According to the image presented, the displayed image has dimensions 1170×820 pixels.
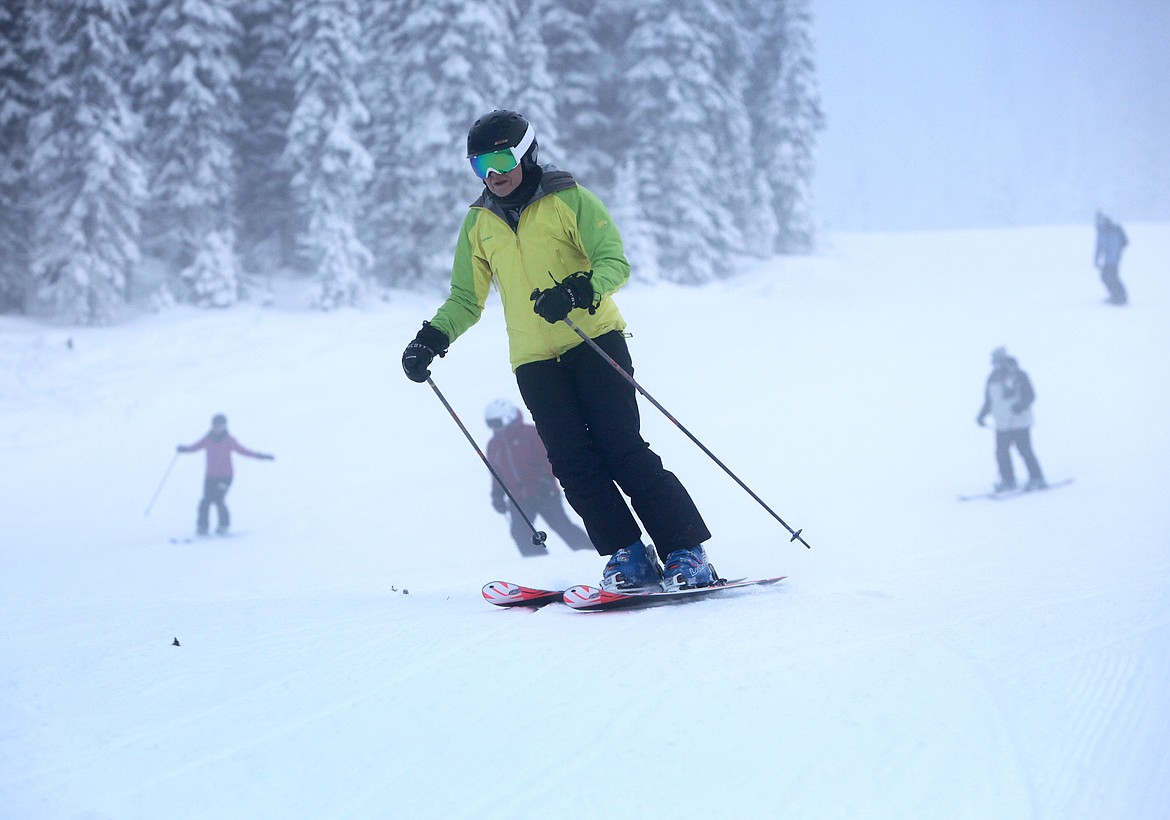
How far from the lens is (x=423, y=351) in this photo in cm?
345

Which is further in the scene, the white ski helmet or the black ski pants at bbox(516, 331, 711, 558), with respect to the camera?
the white ski helmet

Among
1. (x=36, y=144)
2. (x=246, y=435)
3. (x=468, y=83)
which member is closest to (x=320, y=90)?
(x=468, y=83)

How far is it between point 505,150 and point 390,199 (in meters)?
20.3

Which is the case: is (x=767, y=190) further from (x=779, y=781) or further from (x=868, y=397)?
(x=779, y=781)

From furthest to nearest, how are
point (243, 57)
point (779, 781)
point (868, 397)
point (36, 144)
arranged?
point (243, 57), point (36, 144), point (868, 397), point (779, 781)

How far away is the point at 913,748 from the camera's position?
1.81 meters

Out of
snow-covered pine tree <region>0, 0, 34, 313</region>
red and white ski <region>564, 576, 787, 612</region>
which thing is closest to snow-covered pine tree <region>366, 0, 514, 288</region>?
snow-covered pine tree <region>0, 0, 34, 313</region>

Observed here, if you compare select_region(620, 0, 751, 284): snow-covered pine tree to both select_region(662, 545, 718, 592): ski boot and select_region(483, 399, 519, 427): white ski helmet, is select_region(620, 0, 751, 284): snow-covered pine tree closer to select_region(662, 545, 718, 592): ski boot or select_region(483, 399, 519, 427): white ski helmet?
select_region(483, 399, 519, 427): white ski helmet

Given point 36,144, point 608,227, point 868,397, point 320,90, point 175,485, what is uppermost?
point 320,90

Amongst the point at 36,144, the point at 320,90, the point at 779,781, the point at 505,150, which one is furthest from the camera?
the point at 320,90

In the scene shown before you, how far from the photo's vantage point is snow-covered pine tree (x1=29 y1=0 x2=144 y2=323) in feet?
54.4

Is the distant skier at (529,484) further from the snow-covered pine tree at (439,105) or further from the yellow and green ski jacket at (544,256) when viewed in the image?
the snow-covered pine tree at (439,105)

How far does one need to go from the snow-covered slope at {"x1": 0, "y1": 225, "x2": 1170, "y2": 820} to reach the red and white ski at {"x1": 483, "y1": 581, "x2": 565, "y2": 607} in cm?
29

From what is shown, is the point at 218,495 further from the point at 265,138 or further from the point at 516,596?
the point at 265,138
